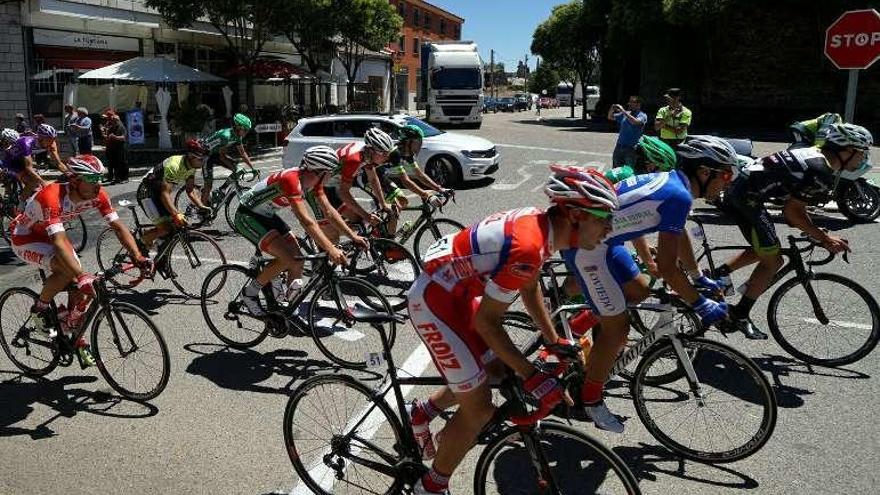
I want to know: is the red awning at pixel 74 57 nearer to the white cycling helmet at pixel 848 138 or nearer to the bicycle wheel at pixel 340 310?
the bicycle wheel at pixel 340 310

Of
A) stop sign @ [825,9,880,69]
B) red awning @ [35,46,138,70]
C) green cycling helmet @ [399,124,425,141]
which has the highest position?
red awning @ [35,46,138,70]

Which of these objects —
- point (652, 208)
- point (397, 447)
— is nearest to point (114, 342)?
point (397, 447)

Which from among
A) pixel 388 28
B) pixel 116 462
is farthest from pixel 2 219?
pixel 388 28

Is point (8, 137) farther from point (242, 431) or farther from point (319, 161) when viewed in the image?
point (242, 431)

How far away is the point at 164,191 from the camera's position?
7.90 meters

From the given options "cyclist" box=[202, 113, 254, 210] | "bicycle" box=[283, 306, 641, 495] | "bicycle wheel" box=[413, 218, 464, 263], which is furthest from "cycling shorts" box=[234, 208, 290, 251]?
"cyclist" box=[202, 113, 254, 210]

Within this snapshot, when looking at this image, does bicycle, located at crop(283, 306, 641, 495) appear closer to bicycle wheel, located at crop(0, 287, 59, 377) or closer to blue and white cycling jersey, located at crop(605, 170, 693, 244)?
blue and white cycling jersey, located at crop(605, 170, 693, 244)

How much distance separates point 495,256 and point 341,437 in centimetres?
137

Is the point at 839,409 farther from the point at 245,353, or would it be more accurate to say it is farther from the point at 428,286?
the point at 245,353

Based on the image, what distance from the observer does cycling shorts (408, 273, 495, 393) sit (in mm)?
3379

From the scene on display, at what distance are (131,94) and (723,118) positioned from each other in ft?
94.4

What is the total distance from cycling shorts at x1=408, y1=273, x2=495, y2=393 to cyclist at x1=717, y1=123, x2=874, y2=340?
118 inches

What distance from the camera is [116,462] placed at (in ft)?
14.4

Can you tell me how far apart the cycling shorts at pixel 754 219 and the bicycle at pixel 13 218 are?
8.80 meters
